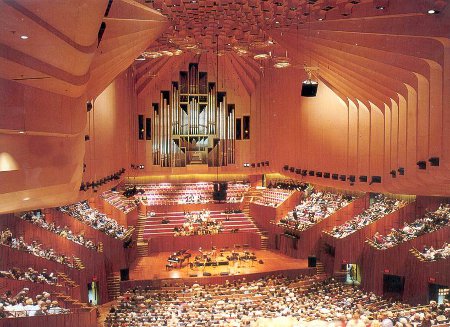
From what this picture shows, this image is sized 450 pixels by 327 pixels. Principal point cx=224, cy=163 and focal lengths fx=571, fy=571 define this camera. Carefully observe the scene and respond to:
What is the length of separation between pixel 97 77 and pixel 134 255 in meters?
7.65

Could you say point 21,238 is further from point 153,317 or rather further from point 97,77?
point 97,77

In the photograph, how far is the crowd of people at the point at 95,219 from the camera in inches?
570

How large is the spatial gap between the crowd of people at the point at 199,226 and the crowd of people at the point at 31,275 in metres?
5.65

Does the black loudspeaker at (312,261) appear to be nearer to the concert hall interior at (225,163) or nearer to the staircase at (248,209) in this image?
the concert hall interior at (225,163)

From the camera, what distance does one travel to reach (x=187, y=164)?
1866 centimetres

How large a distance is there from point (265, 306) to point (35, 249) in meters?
4.85

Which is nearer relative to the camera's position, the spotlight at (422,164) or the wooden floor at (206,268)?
the spotlight at (422,164)

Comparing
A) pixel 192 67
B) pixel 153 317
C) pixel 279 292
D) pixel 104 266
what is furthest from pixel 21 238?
pixel 192 67

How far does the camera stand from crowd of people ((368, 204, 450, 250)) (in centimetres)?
1266

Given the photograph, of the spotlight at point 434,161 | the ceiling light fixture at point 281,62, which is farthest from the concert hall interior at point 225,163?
the ceiling light fixture at point 281,62

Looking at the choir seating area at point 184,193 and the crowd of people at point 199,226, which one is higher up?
the choir seating area at point 184,193

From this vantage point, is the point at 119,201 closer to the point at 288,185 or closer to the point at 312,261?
the point at 288,185

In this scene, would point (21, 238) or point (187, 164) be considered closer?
point (21, 238)

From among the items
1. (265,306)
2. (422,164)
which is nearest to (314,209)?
(265,306)
